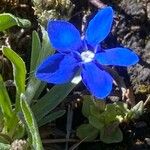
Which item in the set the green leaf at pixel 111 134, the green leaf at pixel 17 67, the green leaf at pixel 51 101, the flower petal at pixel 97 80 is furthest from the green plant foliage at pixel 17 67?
the green leaf at pixel 111 134

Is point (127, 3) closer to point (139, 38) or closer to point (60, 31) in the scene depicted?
point (139, 38)

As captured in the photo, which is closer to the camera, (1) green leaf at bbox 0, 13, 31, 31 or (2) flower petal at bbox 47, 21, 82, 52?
A: (2) flower petal at bbox 47, 21, 82, 52

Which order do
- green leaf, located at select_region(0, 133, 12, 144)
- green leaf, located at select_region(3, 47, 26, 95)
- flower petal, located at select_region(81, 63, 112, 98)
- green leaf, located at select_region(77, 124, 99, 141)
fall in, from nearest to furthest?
flower petal, located at select_region(81, 63, 112, 98), green leaf, located at select_region(3, 47, 26, 95), green leaf, located at select_region(0, 133, 12, 144), green leaf, located at select_region(77, 124, 99, 141)

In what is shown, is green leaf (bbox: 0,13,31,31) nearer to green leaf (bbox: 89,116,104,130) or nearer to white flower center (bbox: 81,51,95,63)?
white flower center (bbox: 81,51,95,63)

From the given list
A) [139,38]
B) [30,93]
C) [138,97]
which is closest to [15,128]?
[30,93]

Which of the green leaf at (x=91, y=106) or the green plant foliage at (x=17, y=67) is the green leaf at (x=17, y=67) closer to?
the green plant foliage at (x=17, y=67)

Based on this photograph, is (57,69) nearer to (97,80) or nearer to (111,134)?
(97,80)

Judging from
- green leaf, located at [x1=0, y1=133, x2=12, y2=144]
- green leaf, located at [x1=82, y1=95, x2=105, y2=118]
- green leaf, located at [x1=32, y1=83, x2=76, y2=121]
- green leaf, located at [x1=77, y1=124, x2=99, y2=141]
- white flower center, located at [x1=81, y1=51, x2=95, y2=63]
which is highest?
white flower center, located at [x1=81, y1=51, x2=95, y2=63]

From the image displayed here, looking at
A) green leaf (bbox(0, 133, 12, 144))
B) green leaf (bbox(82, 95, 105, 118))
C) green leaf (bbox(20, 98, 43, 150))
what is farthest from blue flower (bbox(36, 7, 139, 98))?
green leaf (bbox(0, 133, 12, 144))
